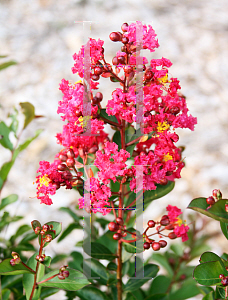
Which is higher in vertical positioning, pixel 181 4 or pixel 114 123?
pixel 181 4

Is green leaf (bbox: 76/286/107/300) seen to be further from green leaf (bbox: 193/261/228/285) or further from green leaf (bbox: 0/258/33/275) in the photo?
green leaf (bbox: 193/261/228/285)

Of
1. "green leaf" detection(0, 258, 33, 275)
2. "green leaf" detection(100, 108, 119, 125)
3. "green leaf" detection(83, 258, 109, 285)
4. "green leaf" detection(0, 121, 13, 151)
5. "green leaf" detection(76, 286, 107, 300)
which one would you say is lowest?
"green leaf" detection(76, 286, 107, 300)

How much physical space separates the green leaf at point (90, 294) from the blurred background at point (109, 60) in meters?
0.98

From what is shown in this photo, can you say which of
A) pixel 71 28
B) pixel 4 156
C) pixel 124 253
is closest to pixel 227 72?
pixel 71 28

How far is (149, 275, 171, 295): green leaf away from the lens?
1155 mm

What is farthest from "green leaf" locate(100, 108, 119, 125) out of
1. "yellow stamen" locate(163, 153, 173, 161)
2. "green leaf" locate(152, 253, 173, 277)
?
"green leaf" locate(152, 253, 173, 277)

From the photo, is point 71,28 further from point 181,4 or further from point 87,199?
point 87,199

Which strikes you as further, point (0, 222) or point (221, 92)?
point (221, 92)

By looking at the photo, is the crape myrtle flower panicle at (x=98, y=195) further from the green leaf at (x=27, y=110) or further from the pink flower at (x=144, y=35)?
the green leaf at (x=27, y=110)

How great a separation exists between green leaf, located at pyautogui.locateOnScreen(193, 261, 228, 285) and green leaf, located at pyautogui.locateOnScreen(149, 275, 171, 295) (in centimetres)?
55

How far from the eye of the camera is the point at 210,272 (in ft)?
2.10

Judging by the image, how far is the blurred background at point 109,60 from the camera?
6.75ft

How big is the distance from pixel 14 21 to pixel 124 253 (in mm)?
2319

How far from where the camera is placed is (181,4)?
2.69 metres
